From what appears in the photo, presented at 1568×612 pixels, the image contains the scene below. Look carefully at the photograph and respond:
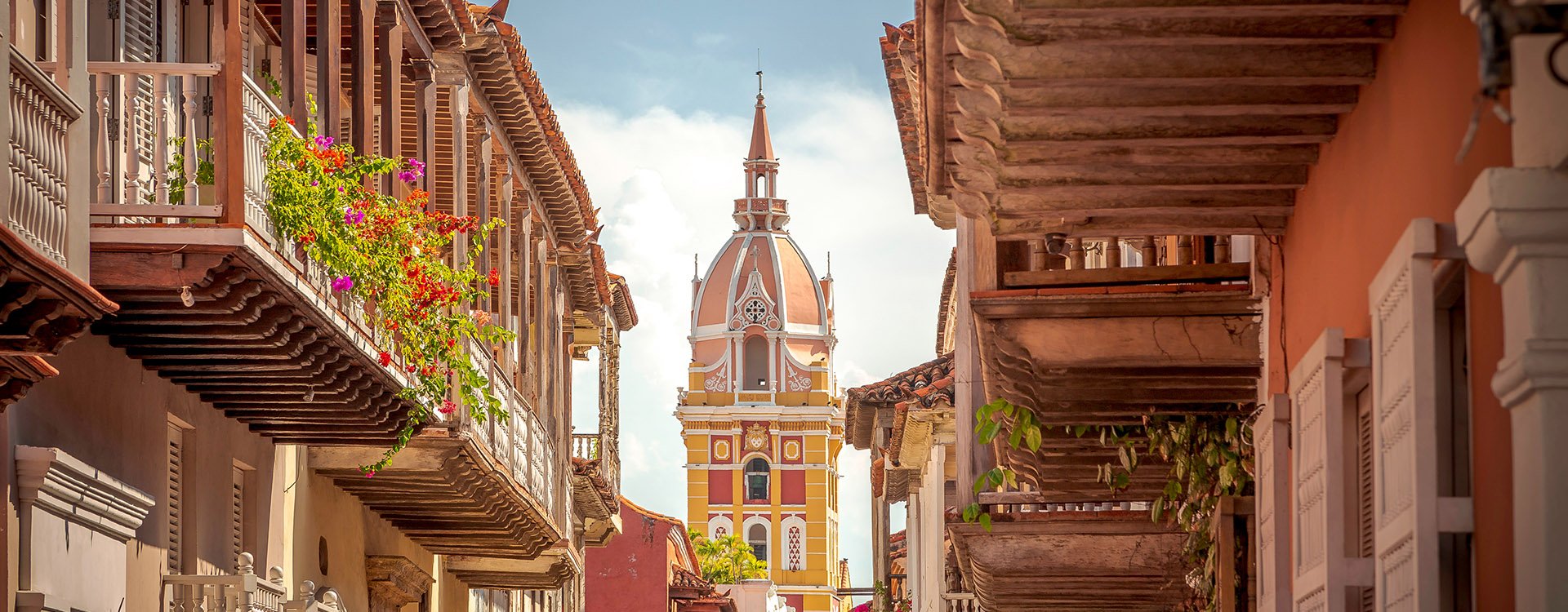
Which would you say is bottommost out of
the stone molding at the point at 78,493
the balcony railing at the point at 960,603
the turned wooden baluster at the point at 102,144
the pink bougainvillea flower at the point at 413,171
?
the balcony railing at the point at 960,603

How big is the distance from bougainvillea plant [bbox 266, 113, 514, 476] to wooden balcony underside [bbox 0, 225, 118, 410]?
219 centimetres

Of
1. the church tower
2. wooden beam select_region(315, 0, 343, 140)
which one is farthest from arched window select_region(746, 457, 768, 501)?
wooden beam select_region(315, 0, 343, 140)

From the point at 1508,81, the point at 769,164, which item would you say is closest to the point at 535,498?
the point at 1508,81

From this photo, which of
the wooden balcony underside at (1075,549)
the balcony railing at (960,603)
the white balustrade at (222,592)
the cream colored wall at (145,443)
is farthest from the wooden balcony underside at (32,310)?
the balcony railing at (960,603)

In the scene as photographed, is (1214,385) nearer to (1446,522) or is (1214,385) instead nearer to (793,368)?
(1446,522)

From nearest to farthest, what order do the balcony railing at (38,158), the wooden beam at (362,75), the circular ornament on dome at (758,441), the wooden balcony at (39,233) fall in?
the wooden balcony at (39,233) < the balcony railing at (38,158) < the wooden beam at (362,75) < the circular ornament on dome at (758,441)

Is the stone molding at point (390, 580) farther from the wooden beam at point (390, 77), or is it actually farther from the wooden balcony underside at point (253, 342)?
the wooden beam at point (390, 77)

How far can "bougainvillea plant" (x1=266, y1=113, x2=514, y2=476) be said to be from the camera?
11195 mm

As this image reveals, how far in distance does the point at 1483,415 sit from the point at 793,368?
113700 mm

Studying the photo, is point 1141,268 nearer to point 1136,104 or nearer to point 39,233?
point 1136,104

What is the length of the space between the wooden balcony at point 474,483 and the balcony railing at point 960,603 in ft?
13.8

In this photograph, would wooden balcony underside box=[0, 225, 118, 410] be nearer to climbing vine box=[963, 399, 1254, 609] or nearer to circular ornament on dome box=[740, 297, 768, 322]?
climbing vine box=[963, 399, 1254, 609]

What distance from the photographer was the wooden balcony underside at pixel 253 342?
9.96m

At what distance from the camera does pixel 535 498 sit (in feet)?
65.2
